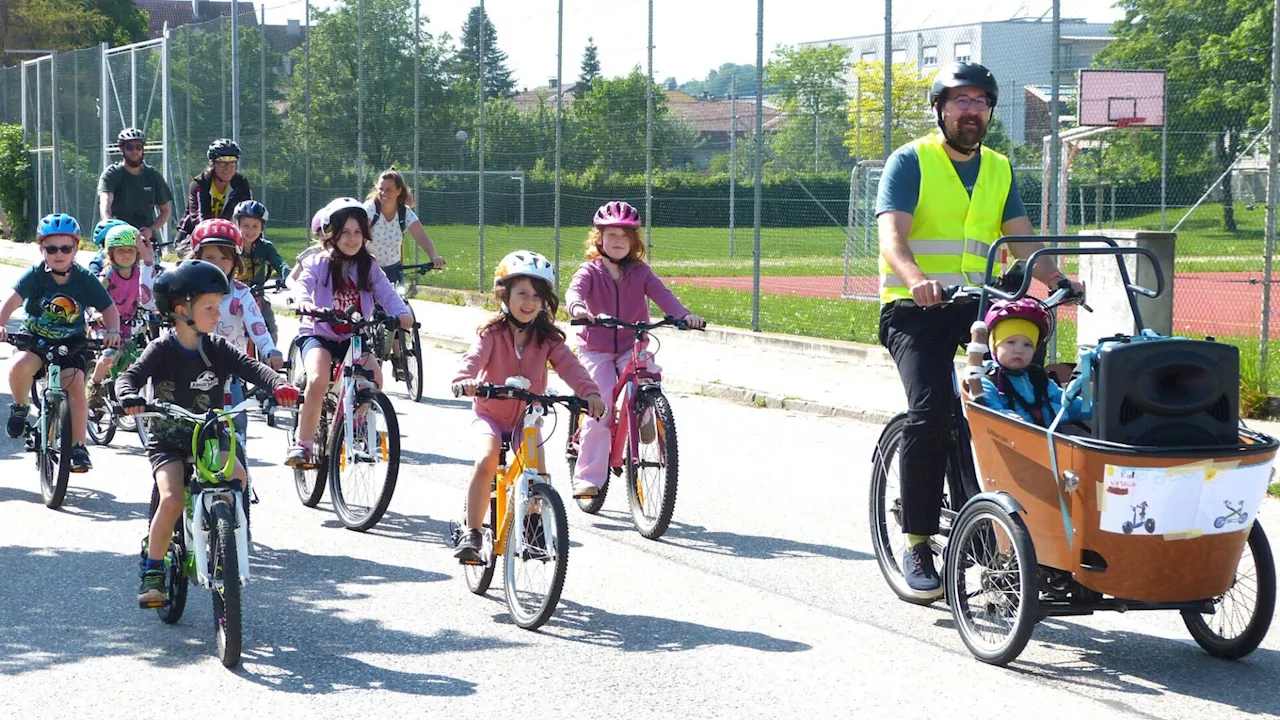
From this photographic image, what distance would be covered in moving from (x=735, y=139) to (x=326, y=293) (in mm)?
11635

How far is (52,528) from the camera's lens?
331 inches

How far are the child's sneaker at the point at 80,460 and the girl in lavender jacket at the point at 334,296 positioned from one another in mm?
1024

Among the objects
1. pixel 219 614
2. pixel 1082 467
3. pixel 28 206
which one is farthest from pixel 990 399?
pixel 28 206

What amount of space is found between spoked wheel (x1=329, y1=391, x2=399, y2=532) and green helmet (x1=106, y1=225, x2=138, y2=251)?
2.68 metres

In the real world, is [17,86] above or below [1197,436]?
above

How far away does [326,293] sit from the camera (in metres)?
9.10

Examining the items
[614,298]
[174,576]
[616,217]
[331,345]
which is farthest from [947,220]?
[331,345]

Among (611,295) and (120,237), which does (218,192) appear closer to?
(120,237)

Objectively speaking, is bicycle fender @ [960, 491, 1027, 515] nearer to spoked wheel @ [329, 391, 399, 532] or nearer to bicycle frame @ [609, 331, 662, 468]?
bicycle frame @ [609, 331, 662, 468]

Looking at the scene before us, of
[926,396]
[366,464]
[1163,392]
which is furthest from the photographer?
[366,464]

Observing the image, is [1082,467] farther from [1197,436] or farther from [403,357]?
[403,357]

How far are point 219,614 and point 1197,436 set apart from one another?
3357mm

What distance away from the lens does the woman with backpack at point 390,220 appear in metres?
13.4

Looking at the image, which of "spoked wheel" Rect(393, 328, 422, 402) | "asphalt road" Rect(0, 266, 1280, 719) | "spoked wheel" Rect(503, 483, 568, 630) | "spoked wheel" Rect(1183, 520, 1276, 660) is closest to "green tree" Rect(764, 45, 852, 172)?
"spoked wheel" Rect(393, 328, 422, 402)
